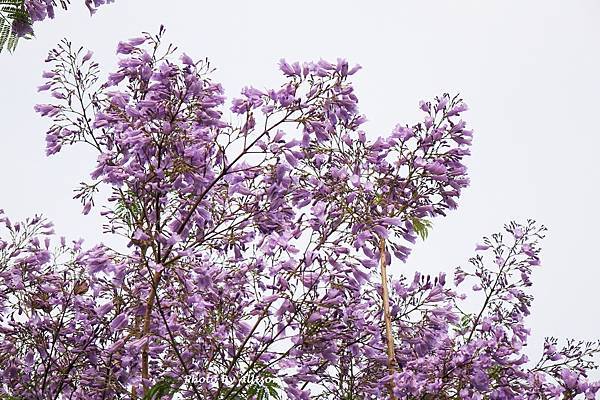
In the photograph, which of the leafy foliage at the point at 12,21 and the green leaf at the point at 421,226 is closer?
the leafy foliage at the point at 12,21

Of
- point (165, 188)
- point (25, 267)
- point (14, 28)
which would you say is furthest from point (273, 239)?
point (25, 267)

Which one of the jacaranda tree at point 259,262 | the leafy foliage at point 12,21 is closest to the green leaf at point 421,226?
the jacaranda tree at point 259,262

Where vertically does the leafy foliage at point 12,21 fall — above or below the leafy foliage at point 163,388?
above

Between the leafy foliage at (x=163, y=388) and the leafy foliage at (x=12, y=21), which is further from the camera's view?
the leafy foliage at (x=163, y=388)

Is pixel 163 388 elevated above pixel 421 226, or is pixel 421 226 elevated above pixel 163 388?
pixel 421 226

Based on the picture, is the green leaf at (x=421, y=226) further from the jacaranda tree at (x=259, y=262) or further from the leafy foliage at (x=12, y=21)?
the leafy foliage at (x=12, y=21)

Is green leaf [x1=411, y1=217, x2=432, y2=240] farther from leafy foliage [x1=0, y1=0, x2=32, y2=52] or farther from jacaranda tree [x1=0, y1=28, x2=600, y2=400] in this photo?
leafy foliage [x1=0, y1=0, x2=32, y2=52]

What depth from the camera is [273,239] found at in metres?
4.29

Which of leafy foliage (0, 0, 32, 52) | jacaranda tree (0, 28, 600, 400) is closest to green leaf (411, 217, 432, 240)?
jacaranda tree (0, 28, 600, 400)

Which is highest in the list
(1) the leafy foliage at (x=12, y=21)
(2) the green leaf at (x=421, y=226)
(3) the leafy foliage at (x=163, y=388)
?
(2) the green leaf at (x=421, y=226)

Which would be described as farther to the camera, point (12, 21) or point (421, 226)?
point (421, 226)

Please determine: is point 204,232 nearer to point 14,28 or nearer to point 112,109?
point 112,109

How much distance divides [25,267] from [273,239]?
2574 millimetres

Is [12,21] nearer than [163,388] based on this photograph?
Yes
